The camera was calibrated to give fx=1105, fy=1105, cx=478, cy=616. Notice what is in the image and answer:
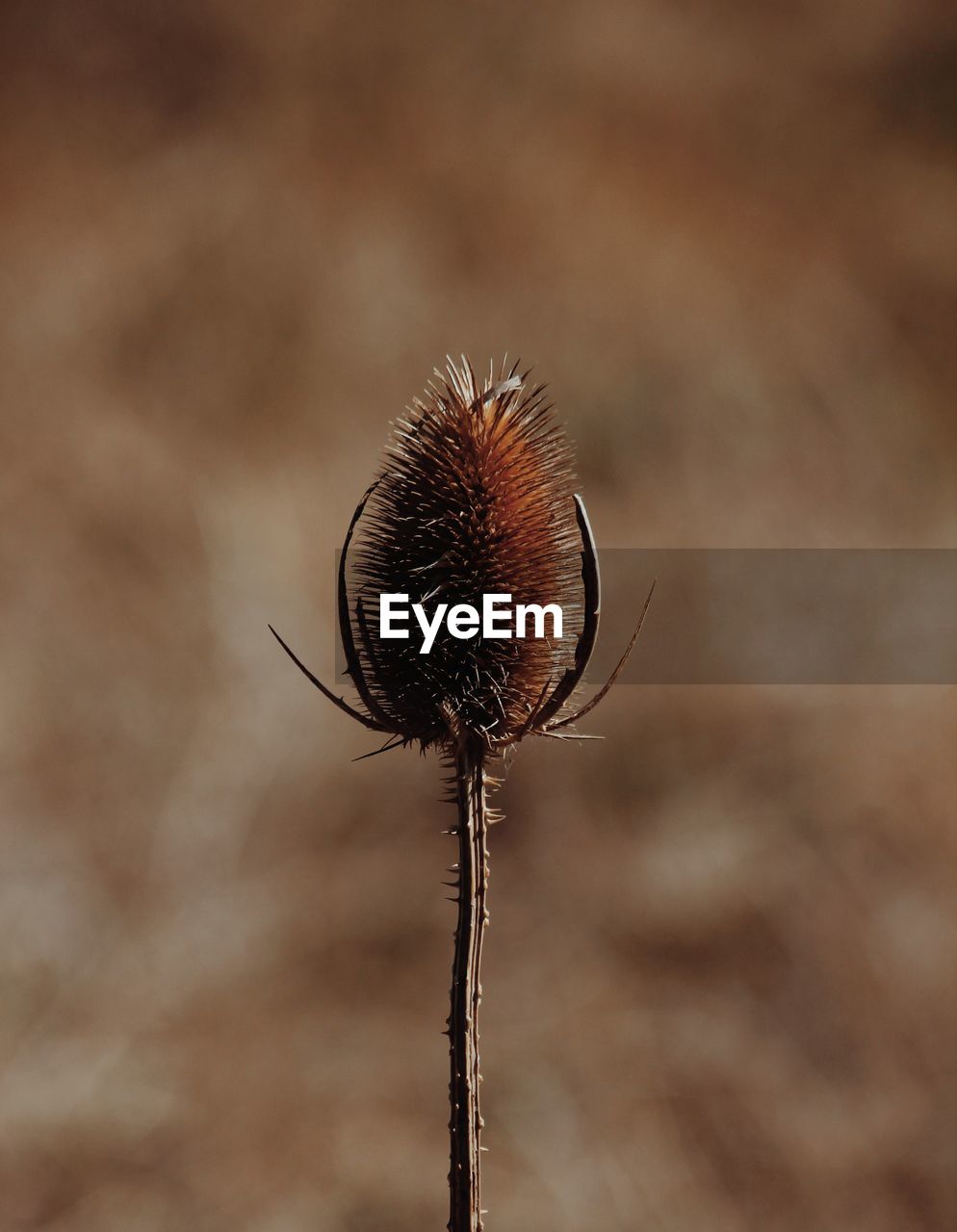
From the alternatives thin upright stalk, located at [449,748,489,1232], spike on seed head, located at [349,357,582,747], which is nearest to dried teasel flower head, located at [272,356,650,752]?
spike on seed head, located at [349,357,582,747]

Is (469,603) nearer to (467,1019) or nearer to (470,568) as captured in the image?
(470,568)

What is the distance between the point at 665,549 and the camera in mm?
3104

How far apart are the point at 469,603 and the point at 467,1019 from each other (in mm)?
579

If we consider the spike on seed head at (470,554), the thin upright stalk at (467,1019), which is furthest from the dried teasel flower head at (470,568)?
the thin upright stalk at (467,1019)

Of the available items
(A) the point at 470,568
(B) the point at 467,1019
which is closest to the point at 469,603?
(A) the point at 470,568

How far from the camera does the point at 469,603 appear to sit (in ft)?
5.28

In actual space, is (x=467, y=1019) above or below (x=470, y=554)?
below

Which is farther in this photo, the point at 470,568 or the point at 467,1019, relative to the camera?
the point at 470,568

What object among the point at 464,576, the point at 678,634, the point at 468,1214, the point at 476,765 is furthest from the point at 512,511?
the point at 678,634

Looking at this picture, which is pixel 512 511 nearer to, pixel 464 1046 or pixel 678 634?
pixel 464 1046

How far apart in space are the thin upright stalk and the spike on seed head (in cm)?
12

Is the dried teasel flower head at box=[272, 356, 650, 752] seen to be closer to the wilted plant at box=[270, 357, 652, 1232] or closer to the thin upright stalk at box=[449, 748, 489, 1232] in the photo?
the wilted plant at box=[270, 357, 652, 1232]

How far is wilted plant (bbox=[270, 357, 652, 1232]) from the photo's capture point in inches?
59.9

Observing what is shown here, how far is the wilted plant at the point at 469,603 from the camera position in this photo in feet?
4.99
